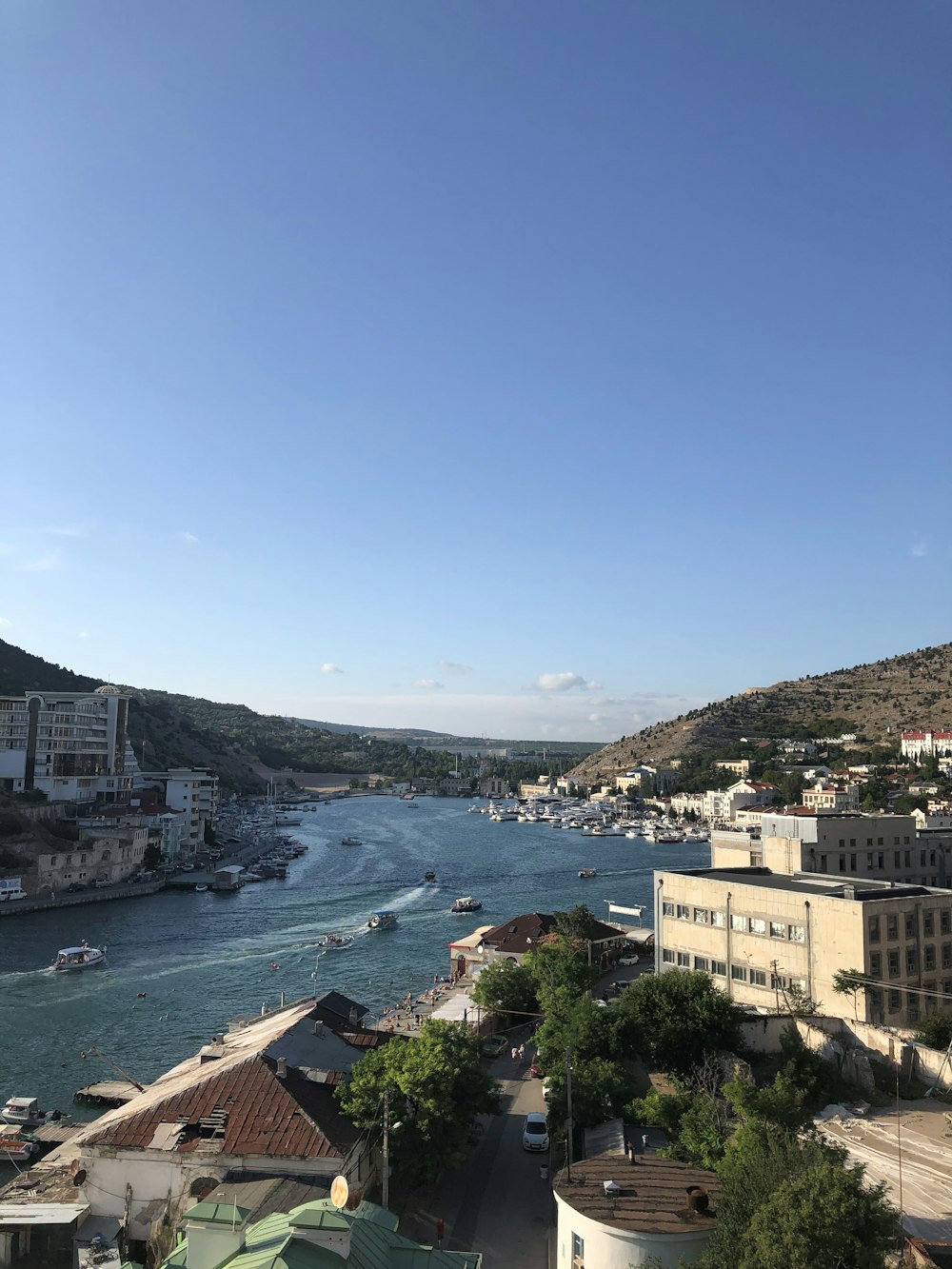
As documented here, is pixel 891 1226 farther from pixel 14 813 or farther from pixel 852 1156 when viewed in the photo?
pixel 14 813

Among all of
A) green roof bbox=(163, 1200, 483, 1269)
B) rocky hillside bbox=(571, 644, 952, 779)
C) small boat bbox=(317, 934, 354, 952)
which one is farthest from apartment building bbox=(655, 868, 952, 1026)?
rocky hillside bbox=(571, 644, 952, 779)

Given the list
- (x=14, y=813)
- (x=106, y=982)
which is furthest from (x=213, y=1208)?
(x=14, y=813)

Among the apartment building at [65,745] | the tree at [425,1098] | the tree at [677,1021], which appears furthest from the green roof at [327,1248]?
the apartment building at [65,745]

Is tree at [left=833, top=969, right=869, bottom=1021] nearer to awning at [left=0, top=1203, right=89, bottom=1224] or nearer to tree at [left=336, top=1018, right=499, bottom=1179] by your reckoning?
tree at [left=336, top=1018, right=499, bottom=1179]

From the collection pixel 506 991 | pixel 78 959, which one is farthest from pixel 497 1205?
pixel 78 959

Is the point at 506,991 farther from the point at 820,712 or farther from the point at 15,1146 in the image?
the point at 820,712

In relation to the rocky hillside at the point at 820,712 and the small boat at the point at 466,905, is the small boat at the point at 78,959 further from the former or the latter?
the rocky hillside at the point at 820,712
